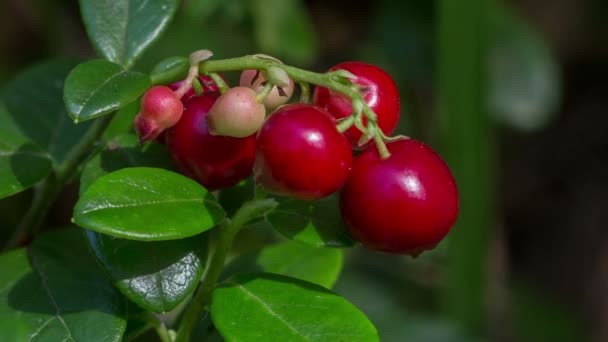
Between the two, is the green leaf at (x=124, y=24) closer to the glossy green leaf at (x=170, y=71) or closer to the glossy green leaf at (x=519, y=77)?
the glossy green leaf at (x=170, y=71)

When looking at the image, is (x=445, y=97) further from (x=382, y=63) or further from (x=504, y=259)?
(x=504, y=259)

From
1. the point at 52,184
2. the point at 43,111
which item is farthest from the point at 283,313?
the point at 43,111

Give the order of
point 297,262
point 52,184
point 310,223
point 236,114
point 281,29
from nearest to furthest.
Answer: point 236,114 < point 310,223 < point 52,184 < point 297,262 < point 281,29

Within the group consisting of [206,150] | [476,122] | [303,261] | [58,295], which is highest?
[206,150]

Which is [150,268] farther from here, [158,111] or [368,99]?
[368,99]

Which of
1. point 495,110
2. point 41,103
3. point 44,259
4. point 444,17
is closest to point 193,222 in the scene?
point 44,259

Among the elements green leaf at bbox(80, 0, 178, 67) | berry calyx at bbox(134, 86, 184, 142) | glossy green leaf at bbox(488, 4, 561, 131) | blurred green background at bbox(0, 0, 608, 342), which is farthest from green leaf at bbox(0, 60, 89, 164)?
glossy green leaf at bbox(488, 4, 561, 131)
